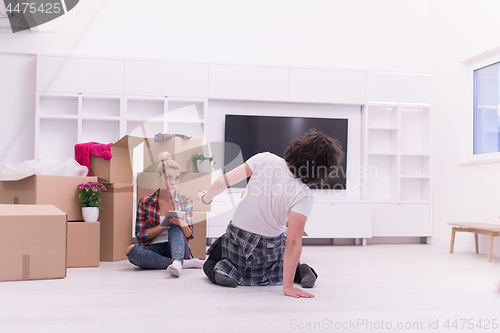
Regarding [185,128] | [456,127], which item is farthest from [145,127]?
[456,127]

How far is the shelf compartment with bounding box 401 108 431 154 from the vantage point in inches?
187

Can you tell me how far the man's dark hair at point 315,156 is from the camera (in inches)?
Result: 70.7

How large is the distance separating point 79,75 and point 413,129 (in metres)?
3.51

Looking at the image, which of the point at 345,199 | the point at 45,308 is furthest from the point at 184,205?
the point at 345,199

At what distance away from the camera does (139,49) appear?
442 cm

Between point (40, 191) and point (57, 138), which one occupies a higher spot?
point (57, 138)

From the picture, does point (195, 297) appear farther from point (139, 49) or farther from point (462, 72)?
point (462, 72)

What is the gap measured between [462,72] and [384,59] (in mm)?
854

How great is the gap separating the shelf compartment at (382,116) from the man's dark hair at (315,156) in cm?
304

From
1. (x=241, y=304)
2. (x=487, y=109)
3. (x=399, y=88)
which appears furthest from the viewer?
(x=399, y=88)

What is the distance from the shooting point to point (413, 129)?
4.79 metres

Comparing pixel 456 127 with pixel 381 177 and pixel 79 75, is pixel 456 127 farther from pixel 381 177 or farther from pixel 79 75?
pixel 79 75

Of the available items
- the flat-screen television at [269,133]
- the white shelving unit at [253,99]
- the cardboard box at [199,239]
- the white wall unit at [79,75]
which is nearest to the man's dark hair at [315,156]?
the cardboard box at [199,239]

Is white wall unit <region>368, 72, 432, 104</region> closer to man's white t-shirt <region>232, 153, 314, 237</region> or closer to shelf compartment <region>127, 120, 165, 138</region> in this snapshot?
shelf compartment <region>127, 120, 165, 138</region>
